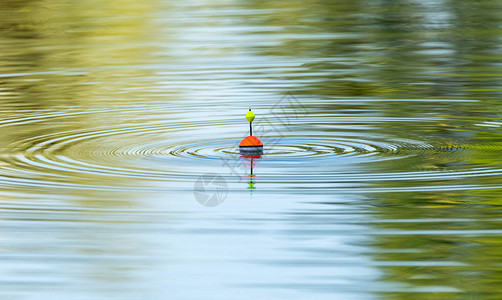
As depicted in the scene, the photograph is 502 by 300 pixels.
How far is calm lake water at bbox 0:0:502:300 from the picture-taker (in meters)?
5.02

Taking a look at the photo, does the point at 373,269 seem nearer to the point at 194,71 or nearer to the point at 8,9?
the point at 194,71

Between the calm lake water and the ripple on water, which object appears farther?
the ripple on water

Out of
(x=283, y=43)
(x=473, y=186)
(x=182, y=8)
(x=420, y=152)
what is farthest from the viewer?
(x=182, y=8)

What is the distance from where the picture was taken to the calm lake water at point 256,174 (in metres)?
5.02

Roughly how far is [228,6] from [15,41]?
25.7 feet

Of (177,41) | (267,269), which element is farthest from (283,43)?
(267,269)

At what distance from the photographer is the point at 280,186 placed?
6.81 metres
